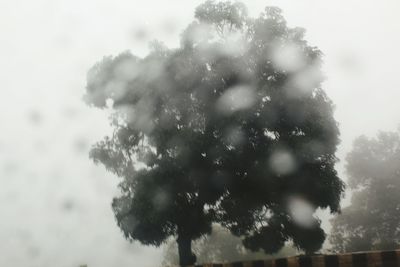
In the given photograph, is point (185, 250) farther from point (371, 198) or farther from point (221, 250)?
point (221, 250)

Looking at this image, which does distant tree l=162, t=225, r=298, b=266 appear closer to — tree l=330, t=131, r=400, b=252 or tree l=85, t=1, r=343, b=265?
tree l=330, t=131, r=400, b=252

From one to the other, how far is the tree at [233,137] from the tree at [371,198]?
29094mm

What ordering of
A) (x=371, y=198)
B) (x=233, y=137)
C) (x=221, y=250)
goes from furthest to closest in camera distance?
(x=221, y=250)
(x=371, y=198)
(x=233, y=137)

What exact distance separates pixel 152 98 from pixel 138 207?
545 cm

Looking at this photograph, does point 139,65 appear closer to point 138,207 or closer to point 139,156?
point 139,156

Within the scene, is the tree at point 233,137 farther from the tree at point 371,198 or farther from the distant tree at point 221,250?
the distant tree at point 221,250

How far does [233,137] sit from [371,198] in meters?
34.1

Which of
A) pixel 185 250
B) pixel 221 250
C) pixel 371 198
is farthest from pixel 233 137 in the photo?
pixel 221 250

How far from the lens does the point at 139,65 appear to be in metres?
23.0

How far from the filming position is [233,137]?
20172 mm

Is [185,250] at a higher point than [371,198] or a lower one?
lower

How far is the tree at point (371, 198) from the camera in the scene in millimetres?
46625

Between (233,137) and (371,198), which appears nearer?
(233,137)

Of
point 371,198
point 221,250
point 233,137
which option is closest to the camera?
point 233,137
